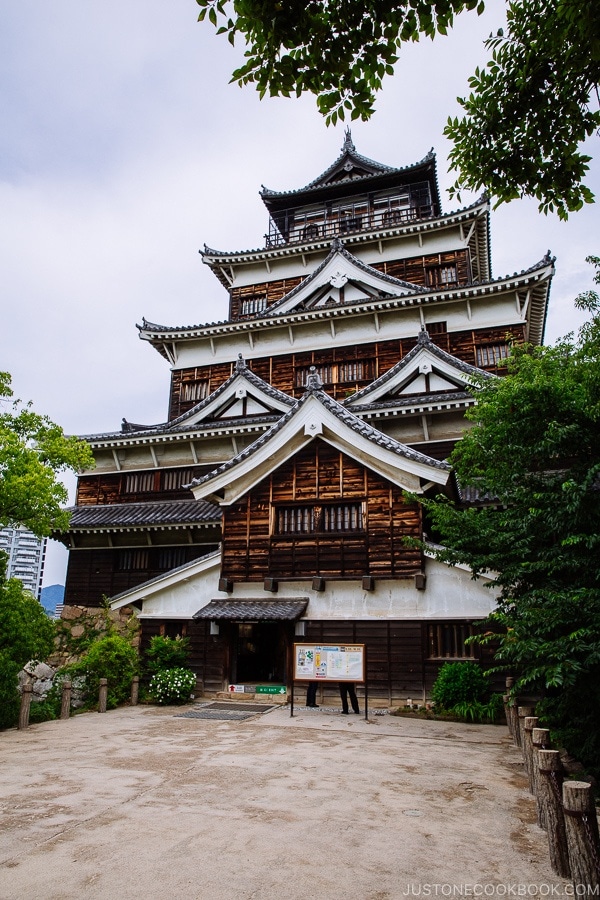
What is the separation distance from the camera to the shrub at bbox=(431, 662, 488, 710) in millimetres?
13078

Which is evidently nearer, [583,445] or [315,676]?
[583,445]

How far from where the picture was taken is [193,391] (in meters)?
25.7

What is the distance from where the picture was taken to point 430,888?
4.57m

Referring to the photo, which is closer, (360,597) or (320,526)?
(360,597)

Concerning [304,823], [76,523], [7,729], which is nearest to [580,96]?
[304,823]

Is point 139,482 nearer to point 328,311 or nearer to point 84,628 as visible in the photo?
point 84,628

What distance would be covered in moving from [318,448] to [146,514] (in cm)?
796

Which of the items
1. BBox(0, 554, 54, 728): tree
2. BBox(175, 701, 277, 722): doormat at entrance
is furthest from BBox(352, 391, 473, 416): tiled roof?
BBox(0, 554, 54, 728): tree

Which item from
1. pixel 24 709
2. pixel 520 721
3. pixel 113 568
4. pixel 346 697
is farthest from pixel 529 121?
pixel 113 568

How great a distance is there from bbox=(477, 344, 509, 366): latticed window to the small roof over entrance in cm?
1195

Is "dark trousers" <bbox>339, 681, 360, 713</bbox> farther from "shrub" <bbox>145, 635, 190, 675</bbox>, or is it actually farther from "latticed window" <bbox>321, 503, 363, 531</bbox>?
"shrub" <bbox>145, 635, 190, 675</bbox>

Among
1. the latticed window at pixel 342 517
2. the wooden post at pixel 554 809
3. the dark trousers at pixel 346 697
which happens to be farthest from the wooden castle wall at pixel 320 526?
the wooden post at pixel 554 809

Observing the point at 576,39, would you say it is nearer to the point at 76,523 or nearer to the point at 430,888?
the point at 430,888

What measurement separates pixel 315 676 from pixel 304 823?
23.0 ft
